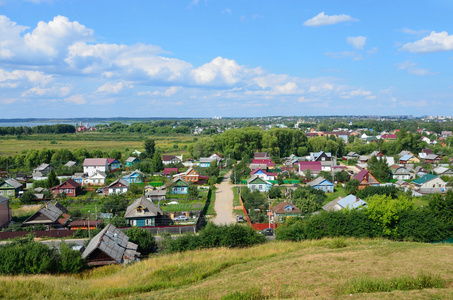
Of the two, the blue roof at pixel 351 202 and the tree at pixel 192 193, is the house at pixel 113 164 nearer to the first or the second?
the tree at pixel 192 193

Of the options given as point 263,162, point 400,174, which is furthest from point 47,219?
point 400,174

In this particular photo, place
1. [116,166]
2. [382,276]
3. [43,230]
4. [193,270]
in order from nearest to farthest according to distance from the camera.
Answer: [382,276] < [193,270] < [43,230] < [116,166]

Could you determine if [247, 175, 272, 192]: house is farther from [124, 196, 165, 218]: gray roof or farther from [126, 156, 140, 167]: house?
[126, 156, 140, 167]: house

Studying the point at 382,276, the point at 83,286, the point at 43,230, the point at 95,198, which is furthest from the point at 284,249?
the point at 95,198

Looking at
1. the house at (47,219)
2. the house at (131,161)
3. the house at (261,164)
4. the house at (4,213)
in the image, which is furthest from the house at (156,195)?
the house at (131,161)

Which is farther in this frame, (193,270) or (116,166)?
(116,166)

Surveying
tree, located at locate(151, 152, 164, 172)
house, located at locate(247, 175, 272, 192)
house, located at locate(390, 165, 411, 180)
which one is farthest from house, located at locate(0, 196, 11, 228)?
house, located at locate(390, 165, 411, 180)

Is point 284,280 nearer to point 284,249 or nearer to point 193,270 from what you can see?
point 193,270
